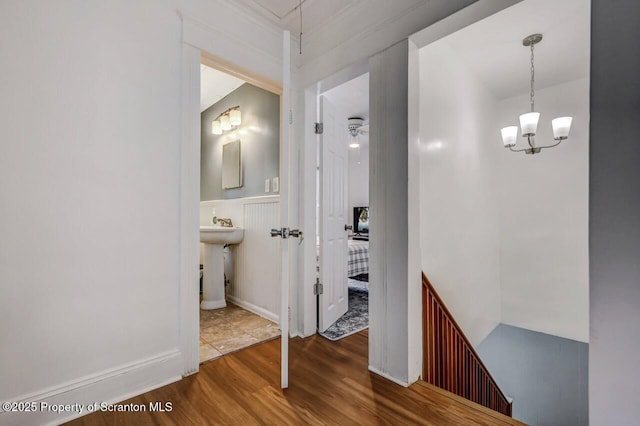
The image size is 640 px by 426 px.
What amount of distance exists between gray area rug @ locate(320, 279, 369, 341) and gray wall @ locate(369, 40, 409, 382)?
2.10 ft

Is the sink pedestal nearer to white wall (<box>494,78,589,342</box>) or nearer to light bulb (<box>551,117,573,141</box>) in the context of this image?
light bulb (<box>551,117,573,141</box>)

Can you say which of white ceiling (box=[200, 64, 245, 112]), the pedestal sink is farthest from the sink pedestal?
white ceiling (box=[200, 64, 245, 112])

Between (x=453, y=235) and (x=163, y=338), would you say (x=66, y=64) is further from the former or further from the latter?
(x=453, y=235)

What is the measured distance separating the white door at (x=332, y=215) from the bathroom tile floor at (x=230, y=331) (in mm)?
515

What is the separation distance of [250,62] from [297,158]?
793 mm

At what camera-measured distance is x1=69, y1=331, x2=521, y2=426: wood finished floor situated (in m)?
1.44

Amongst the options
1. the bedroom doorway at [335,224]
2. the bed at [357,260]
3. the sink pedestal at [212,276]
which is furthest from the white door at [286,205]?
the bed at [357,260]

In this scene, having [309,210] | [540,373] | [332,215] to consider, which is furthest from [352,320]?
[540,373]

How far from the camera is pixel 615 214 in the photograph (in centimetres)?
117

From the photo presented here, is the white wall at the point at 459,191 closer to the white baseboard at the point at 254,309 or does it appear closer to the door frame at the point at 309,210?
the door frame at the point at 309,210

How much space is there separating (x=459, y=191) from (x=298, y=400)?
2.32 m

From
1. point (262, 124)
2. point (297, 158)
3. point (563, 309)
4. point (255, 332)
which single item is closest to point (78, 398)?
point (255, 332)

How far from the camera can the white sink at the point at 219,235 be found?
2836 millimetres

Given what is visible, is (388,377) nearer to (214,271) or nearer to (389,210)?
(389,210)
